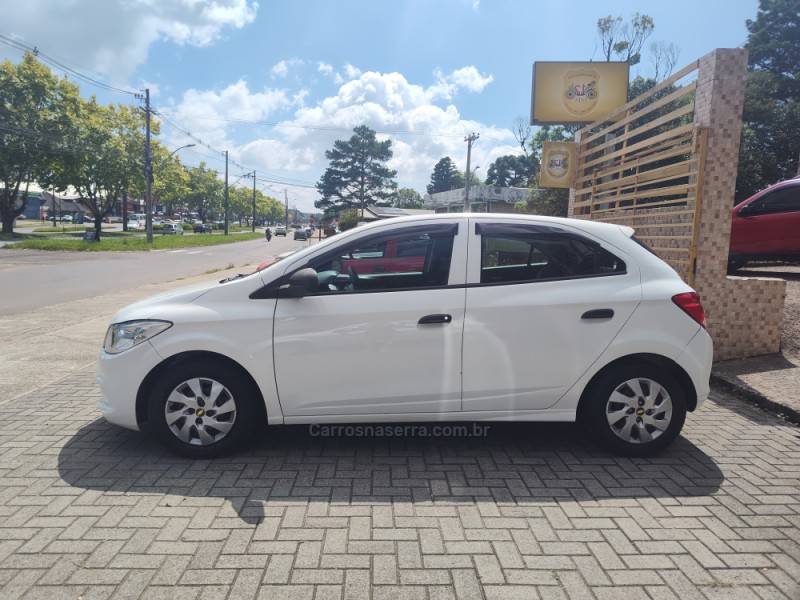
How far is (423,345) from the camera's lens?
3.71m

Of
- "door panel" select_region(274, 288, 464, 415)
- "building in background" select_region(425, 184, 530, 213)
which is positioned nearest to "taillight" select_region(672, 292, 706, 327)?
"door panel" select_region(274, 288, 464, 415)

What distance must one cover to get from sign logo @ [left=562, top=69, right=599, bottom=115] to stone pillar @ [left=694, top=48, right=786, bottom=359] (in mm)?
13721

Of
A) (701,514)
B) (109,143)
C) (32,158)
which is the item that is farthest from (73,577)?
(109,143)

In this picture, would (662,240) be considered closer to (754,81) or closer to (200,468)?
(200,468)

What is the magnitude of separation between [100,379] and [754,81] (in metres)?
36.4

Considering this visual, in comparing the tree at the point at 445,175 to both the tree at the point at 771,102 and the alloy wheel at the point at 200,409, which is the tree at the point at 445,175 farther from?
the alloy wheel at the point at 200,409

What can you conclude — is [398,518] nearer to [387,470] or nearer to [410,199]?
[387,470]

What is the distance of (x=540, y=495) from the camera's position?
3.41 meters

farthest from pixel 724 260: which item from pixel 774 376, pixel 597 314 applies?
pixel 597 314

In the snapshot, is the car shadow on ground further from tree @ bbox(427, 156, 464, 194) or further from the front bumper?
tree @ bbox(427, 156, 464, 194)

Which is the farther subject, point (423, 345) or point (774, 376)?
point (774, 376)

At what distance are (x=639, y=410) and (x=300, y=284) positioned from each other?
97.9 inches

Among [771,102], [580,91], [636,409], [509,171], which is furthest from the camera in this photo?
[509,171]

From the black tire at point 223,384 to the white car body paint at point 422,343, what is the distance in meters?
0.10
